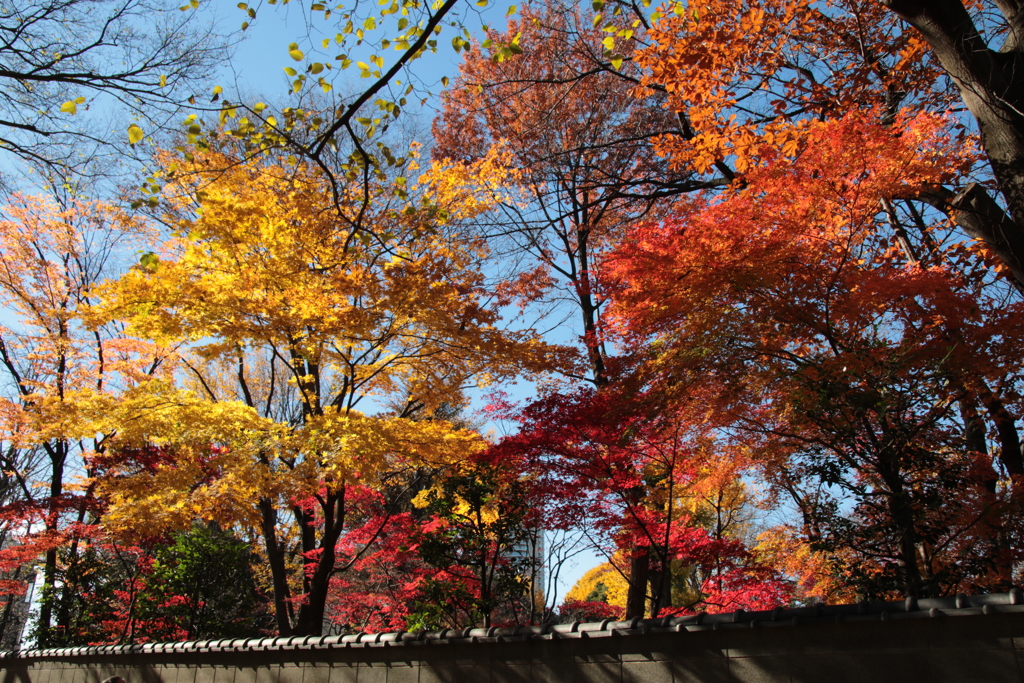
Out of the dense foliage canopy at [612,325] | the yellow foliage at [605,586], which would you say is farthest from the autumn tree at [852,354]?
the yellow foliage at [605,586]

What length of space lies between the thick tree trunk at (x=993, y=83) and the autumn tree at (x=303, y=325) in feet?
18.3

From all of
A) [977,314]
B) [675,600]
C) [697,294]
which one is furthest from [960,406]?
[675,600]

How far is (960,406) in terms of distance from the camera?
6723 mm

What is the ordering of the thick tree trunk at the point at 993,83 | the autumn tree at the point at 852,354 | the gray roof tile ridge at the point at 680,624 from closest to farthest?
the gray roof tile ridge at the point at 680,624, the thick tree trunk at the point at 993,83, the autumn tree at the point at 852,354

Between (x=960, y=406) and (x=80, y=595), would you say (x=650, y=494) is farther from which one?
(x=80, y=595)

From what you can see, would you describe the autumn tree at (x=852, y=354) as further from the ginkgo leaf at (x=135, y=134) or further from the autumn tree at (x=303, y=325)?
the ginkgo leaf at (x=135, y=134)

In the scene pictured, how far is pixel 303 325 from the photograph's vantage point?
884cm

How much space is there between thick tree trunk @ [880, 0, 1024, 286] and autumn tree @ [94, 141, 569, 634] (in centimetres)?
559

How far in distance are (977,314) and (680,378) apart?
2967 mm

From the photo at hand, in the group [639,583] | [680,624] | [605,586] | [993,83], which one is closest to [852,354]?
[993,83]

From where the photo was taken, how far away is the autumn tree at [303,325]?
7.90 metres

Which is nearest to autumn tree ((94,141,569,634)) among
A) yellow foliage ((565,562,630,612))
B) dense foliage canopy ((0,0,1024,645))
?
dense foliage canopy ((0,0,1024,645))

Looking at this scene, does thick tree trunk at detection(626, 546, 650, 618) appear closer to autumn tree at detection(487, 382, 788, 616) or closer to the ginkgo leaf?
autumn tree at detection(487, 382, 788, 616)

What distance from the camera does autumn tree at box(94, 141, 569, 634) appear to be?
25.9 feet
